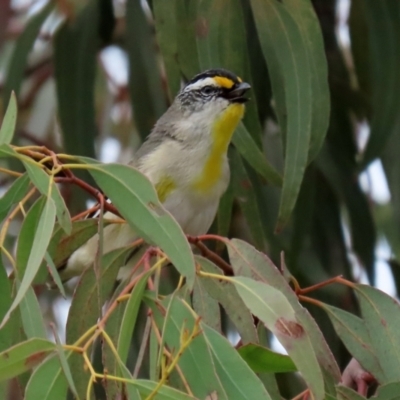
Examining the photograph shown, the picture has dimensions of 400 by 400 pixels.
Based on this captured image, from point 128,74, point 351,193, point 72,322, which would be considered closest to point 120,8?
point 128,74

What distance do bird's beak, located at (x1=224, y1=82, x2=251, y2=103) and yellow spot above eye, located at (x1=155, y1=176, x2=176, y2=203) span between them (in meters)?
0.21

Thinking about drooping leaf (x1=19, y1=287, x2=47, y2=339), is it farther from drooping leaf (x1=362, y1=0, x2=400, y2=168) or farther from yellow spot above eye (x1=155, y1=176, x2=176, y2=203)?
drooping leaf (x1=362, y1=0, x2=400, y2=168)

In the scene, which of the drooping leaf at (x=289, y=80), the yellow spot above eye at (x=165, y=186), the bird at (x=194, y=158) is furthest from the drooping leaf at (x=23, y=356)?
Answer: the yellow spot above eye at (x=165, y=186)

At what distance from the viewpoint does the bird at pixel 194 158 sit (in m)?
2.01

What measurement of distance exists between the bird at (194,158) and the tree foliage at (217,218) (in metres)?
0.04

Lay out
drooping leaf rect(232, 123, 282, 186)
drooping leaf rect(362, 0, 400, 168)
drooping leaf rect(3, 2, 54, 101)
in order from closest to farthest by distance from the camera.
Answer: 1. drooping leaf rect(232, 123, 282, 186)
2. drooping leaf rect(362, 0, 400, 168)
3. drooping leaf rect(3, 2, 54, 101)

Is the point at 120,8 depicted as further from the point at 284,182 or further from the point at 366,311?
the point at 366,311

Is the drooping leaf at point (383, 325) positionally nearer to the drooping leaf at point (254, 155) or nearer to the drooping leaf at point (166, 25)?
the drooping leaf at point (254, 155)

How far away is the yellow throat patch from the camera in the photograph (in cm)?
204

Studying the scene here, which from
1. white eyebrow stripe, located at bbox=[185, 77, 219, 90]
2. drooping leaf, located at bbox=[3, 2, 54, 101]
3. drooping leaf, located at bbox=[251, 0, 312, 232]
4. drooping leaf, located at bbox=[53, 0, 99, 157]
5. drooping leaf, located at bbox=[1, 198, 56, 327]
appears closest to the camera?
drooping leaf, located at bbox=[1, 198, 56, 327]

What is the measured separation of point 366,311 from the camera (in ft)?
4.62

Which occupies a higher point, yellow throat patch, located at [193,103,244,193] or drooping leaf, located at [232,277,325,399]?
drooping leaf, located at [232,277,325,399]

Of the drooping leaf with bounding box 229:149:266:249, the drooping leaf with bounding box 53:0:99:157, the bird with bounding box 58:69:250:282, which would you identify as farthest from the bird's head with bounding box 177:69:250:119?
the drooping leaf with bounding box 53:0:99:157

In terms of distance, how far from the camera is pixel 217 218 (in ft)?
7.30
